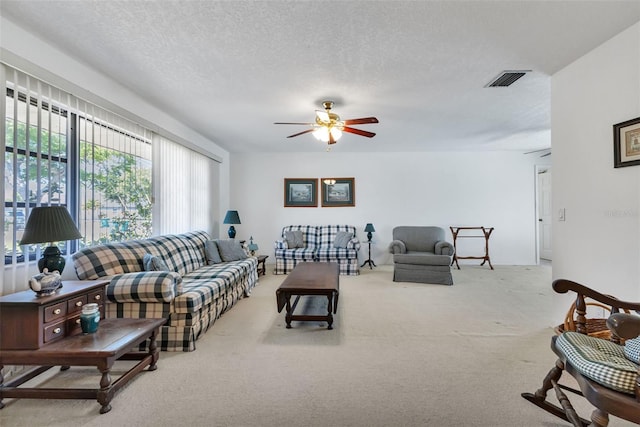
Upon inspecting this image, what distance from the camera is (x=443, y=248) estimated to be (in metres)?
5.06

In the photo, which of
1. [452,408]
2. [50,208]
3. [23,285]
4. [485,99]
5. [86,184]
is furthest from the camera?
[485,99]

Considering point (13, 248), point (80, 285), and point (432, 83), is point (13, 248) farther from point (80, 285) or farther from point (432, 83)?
point (432, 83)

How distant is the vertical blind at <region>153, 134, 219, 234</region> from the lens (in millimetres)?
3771

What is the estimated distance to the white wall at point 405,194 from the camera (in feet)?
20.4

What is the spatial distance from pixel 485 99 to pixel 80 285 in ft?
14.5

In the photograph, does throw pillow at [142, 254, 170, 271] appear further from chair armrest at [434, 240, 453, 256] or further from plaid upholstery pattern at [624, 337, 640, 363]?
chair armrest at [434, 240, 453, 256]

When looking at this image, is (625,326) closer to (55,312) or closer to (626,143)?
(626,143)

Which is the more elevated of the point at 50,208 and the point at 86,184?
the point at 86,184

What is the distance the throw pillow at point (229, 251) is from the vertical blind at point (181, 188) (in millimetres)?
708

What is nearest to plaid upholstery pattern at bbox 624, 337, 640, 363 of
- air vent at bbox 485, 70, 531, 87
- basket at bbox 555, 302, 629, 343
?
basket at bbox 555, 302, 629, 343

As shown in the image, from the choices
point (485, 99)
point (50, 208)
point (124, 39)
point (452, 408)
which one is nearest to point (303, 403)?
point (452, 408)

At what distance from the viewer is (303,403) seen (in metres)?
1.77

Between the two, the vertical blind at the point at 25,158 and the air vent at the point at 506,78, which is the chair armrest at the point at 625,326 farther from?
the vertical blind at the point at 25,158

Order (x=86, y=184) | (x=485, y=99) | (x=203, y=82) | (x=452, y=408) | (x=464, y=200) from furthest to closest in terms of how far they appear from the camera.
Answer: (x=464, y=200) < (x=485, y=99) < (x=203, y=82) < (x=86, y=184) < (x=452, y=408)
